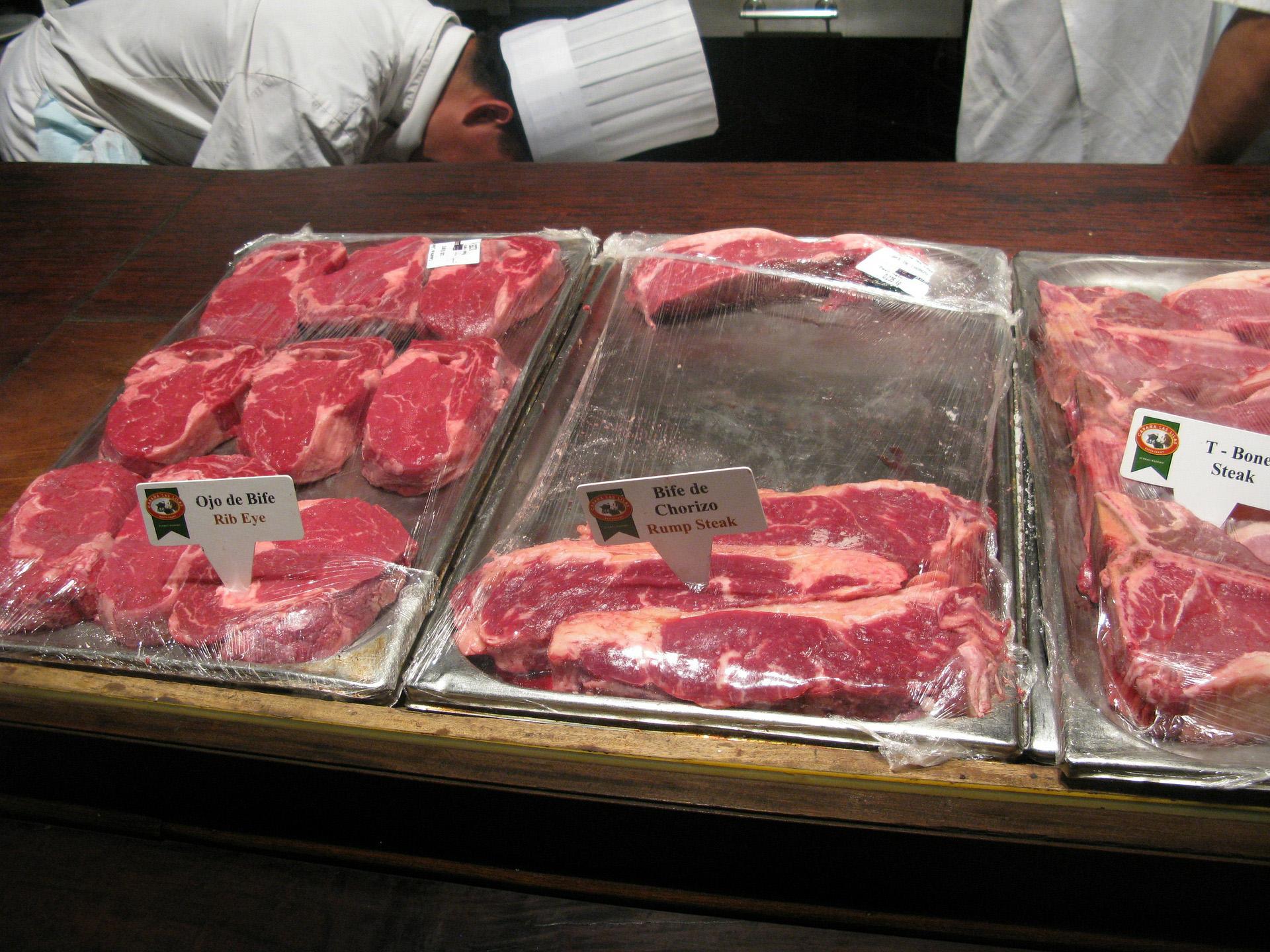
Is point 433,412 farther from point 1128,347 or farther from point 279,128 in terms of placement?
point 279,128

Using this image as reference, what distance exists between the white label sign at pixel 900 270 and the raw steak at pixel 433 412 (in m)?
0.87

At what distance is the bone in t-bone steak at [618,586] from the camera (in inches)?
52.3

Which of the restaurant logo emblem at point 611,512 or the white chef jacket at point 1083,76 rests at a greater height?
the white chef jacket at point 1083,76

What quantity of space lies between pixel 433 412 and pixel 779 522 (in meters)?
0.74

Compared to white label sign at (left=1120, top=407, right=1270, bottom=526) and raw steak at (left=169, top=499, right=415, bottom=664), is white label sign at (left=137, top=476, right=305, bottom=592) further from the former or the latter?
white label sign at (left=1120, top=407, right=1270, bottom=526)

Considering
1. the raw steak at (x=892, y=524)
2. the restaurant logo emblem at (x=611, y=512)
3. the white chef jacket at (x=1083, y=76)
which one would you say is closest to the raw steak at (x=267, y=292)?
the restaurant logo emblem at (x=611, y=512)

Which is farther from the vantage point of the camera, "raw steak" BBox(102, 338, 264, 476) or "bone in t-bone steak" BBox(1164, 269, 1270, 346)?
"raw steak" BBox(102, 338, 264, 476)

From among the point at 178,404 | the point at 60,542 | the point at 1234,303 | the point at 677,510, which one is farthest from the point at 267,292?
the point at 1234,303

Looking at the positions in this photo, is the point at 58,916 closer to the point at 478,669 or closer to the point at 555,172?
the point at 478,669

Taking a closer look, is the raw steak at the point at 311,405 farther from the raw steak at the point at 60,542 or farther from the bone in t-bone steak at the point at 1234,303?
the bone in t-bone steak at the point at 1234,303

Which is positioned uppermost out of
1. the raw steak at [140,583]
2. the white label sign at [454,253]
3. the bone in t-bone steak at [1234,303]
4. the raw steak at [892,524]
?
the white label sign at [454,253]

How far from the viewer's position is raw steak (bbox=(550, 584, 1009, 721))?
1196 mm

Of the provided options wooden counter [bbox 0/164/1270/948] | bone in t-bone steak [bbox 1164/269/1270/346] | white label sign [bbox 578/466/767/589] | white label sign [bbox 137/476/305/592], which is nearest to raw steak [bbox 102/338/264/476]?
wooden counter [bbox 0/164/1270/948]

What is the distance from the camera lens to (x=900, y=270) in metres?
2.00
